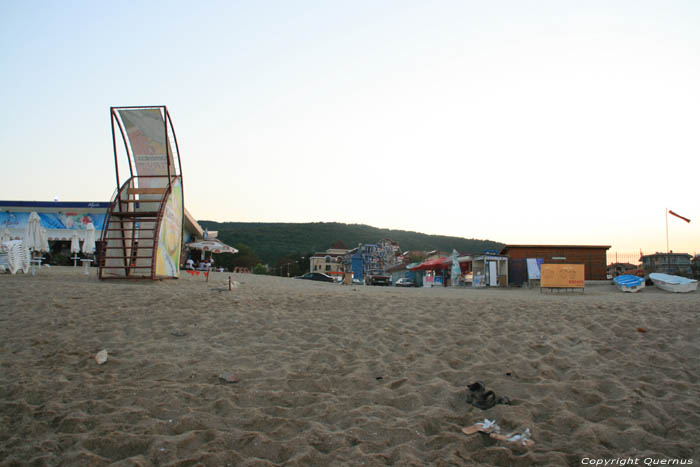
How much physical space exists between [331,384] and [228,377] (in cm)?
99

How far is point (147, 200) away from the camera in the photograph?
11773mm

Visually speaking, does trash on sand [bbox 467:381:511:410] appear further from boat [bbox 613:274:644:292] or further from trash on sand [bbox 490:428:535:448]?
boat [bbox 613:274:644:292]

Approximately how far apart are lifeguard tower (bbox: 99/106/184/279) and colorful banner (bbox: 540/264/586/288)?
11282 mm

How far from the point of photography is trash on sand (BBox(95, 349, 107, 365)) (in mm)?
4695

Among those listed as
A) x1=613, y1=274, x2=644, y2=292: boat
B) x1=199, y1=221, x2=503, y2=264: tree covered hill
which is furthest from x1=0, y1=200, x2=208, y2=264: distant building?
x1=199, y1=221, x2=503, y2=264: tree covered hill

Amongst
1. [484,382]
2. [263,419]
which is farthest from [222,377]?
[484,382]

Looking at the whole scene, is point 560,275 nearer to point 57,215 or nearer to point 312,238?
point 57,215

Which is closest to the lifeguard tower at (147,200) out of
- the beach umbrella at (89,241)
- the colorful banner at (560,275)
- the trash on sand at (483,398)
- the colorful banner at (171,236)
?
the colorful banner at (171,236)

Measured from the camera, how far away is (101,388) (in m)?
4.06

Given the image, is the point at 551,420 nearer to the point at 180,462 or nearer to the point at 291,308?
the point at 180,462

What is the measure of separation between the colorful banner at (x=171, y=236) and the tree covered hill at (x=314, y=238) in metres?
81.0

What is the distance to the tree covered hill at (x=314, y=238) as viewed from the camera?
101 meters

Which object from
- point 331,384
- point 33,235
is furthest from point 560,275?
point 33,235

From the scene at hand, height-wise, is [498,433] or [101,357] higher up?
[101,357]
